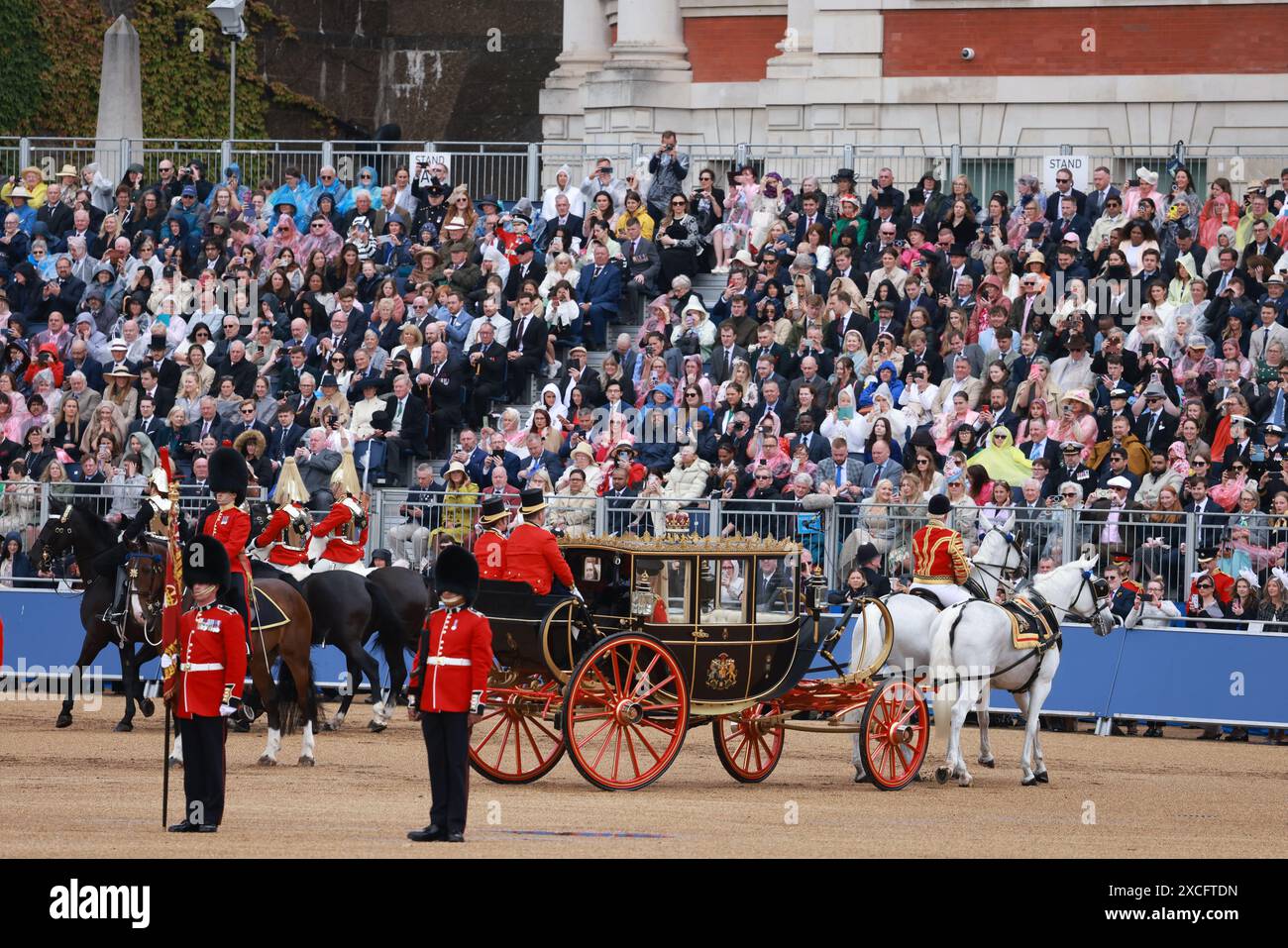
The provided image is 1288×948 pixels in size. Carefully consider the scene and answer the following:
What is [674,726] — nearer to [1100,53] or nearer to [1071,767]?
[1071,767]

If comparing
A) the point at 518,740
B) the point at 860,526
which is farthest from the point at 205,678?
the point at 860,526

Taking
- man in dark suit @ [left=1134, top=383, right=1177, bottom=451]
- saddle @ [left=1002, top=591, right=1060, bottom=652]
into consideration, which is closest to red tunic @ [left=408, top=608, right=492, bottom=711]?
saddle @ [left=1002, top=591, right=1060, bottom=652]

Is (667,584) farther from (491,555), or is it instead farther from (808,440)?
(808,440)

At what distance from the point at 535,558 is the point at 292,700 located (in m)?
3.46

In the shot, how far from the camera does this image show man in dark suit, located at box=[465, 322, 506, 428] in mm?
26734

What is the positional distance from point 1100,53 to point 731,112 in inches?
216

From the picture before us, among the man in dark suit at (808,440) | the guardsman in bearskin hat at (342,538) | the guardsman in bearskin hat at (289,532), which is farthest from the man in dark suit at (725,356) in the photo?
the guardsman in bearskin hat at (289,532)

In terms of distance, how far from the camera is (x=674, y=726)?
16.3m

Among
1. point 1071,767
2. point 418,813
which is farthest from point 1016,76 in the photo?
point 418,813

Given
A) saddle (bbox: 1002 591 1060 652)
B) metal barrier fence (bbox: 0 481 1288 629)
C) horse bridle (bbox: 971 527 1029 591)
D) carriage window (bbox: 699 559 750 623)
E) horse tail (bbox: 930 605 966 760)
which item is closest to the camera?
carriage window (bbox: 699 559 750 623)

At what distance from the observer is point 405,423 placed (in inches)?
1025

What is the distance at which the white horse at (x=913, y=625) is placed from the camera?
17.6 m

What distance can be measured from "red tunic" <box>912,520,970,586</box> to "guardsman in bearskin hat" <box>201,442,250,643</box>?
5060mm

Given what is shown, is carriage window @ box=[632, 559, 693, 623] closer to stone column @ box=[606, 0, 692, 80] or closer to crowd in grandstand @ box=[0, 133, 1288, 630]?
crowd in grandstand @ box=[0, 133, 1288, 630]
